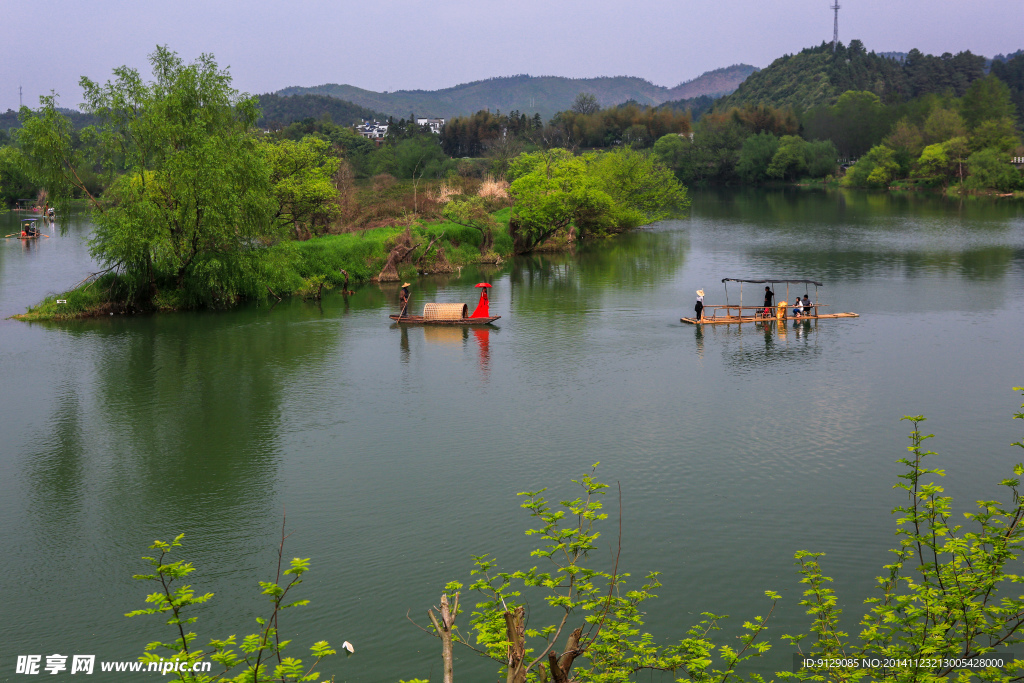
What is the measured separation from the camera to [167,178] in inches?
1777

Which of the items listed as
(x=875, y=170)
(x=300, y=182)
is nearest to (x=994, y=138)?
(x=875, y=170)

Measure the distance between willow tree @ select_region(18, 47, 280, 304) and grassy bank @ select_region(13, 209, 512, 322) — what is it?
2.81ft

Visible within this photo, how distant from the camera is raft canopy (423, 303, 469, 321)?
144 ft

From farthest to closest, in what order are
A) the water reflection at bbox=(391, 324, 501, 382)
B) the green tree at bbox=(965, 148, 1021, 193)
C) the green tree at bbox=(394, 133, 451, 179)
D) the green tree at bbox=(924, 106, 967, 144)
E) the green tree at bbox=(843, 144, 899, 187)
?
the green tree at bbox=(924, 106, 967, 144) < the green tree at bbox=(843, 144, 899, 187) < the green tree at bbox=(394, 133, 451, 179) < the green tree at bbox=(965, 148, 1021, 193) < the water reflection at bbox=(391, 324, 501, 382)

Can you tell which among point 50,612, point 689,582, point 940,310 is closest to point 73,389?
point 50,612

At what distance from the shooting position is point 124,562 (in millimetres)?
19250

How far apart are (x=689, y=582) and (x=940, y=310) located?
34.5m

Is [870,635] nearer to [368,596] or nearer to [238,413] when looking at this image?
[368,596]

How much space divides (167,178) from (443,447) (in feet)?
90.3

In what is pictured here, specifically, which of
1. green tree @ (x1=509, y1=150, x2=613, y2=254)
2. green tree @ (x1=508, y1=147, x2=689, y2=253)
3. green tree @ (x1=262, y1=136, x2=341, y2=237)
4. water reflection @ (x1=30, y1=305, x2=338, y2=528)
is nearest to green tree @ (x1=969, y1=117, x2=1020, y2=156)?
green tree @ (x1=508, y1=147, x2=689, y2=253)

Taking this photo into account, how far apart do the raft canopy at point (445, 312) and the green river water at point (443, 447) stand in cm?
138

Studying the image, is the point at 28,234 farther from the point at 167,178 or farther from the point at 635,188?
the point at 635,188

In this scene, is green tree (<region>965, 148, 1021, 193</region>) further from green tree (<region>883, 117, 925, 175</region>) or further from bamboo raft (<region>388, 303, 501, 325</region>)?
bamboo raft (<region>388, 303, 501, 325</region>)

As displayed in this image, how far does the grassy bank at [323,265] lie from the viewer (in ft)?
153
